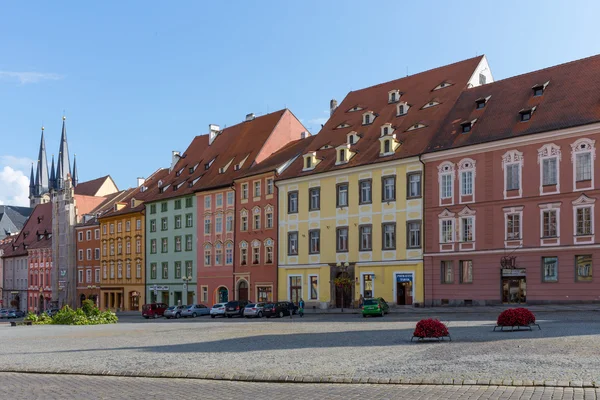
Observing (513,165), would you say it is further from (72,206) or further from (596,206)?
(72,206)

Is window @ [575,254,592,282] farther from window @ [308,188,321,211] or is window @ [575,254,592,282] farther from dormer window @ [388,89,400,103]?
dormer window @ [388,89,400,103]

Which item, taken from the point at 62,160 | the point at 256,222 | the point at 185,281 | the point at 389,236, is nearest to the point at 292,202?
the point at 256,222

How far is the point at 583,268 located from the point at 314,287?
22.8 m

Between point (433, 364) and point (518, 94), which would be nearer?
point (433, 364)

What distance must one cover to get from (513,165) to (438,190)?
19.3ft

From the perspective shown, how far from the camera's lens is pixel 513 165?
49750mm

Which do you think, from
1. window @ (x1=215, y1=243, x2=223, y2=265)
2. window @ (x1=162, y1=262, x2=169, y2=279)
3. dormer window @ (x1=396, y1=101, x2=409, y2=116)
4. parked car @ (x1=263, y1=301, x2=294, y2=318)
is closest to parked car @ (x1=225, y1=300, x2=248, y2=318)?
parked car @ (x1=263, y1=301, x2=294, y2=318)

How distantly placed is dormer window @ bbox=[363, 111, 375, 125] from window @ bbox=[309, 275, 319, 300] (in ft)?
42.9

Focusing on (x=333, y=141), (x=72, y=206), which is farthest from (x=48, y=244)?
(x=333, y=141)

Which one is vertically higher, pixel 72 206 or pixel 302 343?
pixel 72 206

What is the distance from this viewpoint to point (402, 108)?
61.3 meters

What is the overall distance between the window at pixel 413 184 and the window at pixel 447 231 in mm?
2947

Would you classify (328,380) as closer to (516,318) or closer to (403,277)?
(516,318)

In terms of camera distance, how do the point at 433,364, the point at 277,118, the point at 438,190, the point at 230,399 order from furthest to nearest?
the point at 277,118 → the point at 438,190 → the point at 433,364 → the point at 230,399
